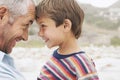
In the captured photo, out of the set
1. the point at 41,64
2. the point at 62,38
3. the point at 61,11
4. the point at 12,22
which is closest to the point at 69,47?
the point at 62,38

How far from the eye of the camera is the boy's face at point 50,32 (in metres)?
1.59

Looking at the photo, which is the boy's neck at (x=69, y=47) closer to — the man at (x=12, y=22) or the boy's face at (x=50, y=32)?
the boy's face at (x=50, y=32)

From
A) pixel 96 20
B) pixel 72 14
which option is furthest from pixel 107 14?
pixel 72 14

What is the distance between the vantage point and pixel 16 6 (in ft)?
4.90

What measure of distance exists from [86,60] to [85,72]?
0.05m

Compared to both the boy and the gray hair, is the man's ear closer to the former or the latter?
the gray hair

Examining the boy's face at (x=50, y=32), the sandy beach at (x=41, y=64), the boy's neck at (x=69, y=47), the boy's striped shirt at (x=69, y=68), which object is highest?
the boy's face at (x=50, y=32)

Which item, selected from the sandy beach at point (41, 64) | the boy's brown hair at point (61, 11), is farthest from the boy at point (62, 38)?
the sandy beach at point (41, 64)

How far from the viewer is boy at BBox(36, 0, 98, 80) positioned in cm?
157

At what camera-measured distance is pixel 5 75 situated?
4.28 ft

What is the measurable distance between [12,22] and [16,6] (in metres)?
0.06

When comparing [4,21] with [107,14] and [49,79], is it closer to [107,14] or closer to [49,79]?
[49,79]

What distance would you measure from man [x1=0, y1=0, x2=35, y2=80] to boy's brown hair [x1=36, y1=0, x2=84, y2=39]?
0.18 ft

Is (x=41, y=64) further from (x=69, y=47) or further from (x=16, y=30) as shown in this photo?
(x=16, y=30)
